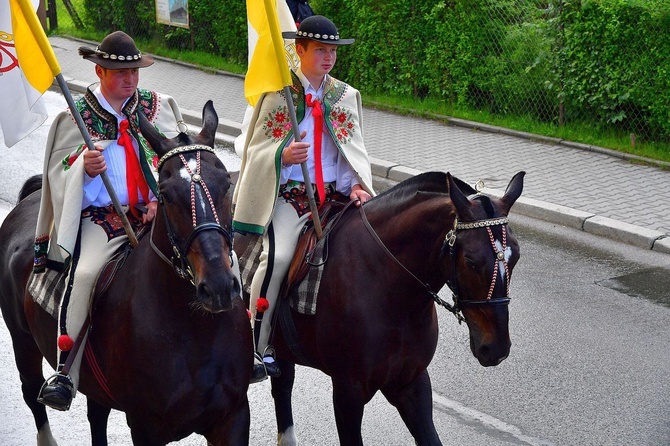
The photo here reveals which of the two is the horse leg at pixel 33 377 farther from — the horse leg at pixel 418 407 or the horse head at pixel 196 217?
the horse leg at pixel 418 407

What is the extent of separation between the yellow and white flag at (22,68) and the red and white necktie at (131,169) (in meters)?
0.48

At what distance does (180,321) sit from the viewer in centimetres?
473

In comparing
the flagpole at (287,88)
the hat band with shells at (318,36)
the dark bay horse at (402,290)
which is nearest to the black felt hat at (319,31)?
the hat band with shells at (318,36)

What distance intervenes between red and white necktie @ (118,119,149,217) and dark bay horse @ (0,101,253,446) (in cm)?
41

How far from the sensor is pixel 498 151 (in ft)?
45.0

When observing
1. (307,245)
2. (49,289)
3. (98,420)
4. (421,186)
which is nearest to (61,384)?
(49,289)

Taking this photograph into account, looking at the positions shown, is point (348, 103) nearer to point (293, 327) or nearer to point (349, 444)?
point (293, 327)

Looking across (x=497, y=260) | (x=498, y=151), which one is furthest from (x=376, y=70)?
(x=497, y=260)

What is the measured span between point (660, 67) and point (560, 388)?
703cm

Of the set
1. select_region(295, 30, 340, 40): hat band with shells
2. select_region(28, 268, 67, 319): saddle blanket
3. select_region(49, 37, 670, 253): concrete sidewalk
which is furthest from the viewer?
select_region(49, 37, 670, 253): concrete sidewalk

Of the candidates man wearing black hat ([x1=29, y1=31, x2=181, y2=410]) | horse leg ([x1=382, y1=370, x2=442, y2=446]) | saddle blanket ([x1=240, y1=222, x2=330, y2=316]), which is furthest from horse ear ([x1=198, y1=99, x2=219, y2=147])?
horse leg ([x1=382, y1=370, x2=442, y2=446])

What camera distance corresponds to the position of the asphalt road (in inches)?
258

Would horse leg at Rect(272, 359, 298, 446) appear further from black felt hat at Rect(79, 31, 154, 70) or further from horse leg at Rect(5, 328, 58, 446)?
black felt hat at Rect(79, 31, 154, 70)

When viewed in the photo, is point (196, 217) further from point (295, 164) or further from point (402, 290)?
point (295, 164)
